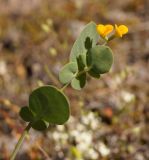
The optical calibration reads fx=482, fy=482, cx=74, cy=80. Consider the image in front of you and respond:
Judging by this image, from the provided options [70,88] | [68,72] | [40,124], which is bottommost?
[40,124]

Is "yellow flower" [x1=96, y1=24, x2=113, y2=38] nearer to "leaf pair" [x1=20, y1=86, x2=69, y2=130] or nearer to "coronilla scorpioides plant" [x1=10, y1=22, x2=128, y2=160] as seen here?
"coronilla scorpioides plant" [x1=10, y1=22, x2=128, y2=160]

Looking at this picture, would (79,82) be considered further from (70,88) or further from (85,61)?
(70,88)

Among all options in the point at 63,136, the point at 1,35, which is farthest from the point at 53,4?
the point at 63,136

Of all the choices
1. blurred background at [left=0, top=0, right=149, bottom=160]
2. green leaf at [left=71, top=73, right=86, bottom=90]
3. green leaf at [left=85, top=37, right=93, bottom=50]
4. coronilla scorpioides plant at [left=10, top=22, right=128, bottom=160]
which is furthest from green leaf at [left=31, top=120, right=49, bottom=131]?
blurred background at [left=0, top=0, right=149, bottom=160]

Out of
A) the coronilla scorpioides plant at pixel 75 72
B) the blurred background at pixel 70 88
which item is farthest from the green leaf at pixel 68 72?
the blurred background at pixel 70 88

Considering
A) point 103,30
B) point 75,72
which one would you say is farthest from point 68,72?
point 103,30

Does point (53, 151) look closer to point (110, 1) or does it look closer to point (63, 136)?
point (63, 136)
